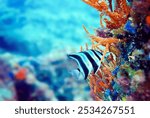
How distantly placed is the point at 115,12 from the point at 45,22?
17.1 ft

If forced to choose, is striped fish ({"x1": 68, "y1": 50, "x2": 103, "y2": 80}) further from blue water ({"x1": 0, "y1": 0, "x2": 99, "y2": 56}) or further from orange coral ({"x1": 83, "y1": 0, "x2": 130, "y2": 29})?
blue water ({"x1": 0, "y1": 0, "x2": 99, "y2": 56})

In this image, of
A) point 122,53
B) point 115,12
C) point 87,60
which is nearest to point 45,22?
point 115,12

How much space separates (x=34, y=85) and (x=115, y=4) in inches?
34.4

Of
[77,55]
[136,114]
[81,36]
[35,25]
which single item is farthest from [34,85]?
[35,25]

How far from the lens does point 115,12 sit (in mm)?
1823

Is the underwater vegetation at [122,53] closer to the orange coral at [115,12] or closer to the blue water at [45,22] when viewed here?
the orange coral at [115,12]

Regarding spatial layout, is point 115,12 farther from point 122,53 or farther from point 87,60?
point 87,60

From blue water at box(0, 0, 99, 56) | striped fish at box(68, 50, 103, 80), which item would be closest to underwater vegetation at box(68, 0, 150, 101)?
striped fish at box(68, 50, 103, 80)

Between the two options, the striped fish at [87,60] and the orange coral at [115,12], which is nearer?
the striped fish at [87,60]

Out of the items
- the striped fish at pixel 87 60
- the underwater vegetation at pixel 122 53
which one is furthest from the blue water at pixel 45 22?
the striped fish at pixel 87 60

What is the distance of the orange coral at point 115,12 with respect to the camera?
176cm

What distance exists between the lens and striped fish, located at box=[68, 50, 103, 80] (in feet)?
4.85

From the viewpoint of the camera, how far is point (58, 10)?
8086 mm

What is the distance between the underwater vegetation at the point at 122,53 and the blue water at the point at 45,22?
271 centimetres
